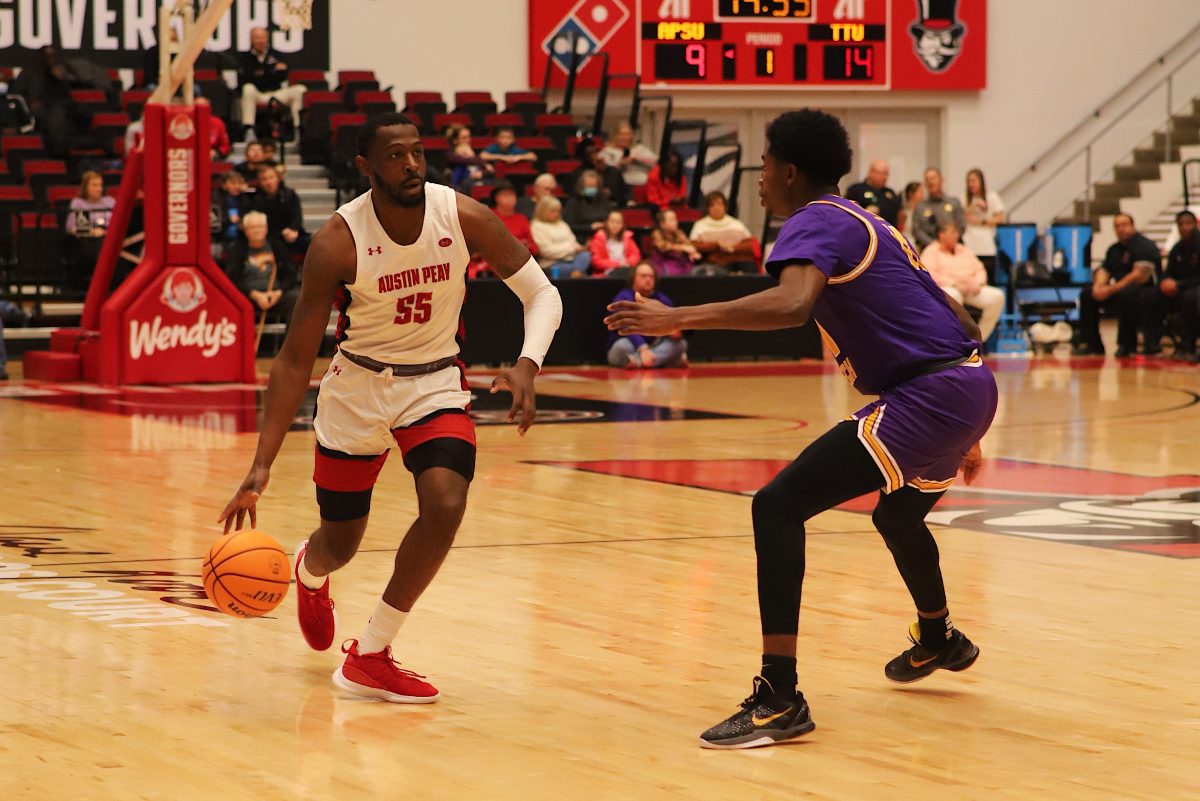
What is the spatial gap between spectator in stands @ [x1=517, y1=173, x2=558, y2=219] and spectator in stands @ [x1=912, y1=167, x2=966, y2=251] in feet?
13.4

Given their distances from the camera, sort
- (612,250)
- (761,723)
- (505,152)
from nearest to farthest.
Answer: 1. (761,723)
2. (612,250)
3. (505,152)

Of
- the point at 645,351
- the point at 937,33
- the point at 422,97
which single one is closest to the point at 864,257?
the point at 645,351

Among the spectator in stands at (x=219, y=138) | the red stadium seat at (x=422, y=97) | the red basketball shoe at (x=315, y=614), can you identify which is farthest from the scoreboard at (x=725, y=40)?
the red basketball shoe at (x=315, y=614)

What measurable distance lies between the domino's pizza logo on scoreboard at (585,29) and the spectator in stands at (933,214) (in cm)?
650

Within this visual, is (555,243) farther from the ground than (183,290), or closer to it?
farther from the ground

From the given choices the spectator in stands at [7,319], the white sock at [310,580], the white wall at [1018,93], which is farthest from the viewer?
the white wall at [1018,93]

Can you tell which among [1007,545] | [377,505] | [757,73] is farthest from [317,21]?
[1007,545]

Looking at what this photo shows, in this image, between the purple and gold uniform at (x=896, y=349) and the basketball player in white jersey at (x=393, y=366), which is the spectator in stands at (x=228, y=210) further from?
the purple and gold uniform at (x=896, y=349)

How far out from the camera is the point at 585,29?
25156mm

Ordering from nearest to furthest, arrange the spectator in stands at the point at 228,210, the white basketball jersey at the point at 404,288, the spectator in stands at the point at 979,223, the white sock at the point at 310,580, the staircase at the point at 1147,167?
the white basketball jersey at the point at 404,288 < the white sock at the point at 310,580 < the spectator in stands at the point at 228,210 < the spectator in stands at the point at 979,223 < the staircase at the point at 1147,167

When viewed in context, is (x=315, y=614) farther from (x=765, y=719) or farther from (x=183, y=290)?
(x=183, y=290)

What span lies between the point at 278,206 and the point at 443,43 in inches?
290

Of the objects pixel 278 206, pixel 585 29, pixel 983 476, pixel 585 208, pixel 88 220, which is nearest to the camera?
pixel 983 476

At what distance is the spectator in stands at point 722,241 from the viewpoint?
20.1m
